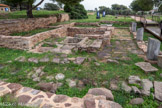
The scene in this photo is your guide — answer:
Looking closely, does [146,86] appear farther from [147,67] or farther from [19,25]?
[19,25]

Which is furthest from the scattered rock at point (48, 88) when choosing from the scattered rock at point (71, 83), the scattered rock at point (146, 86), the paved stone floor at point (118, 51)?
the paved stone floor at point (118, 51)

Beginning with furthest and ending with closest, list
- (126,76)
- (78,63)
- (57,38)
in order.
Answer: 1. (57,38)
2. (78,63)
3. (126,76)

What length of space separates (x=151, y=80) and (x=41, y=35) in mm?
6415

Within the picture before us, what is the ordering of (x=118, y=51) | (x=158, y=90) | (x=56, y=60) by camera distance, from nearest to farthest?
(x=158, y=90) < (x=56, y=60) < (x=118, y=51)

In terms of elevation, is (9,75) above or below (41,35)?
below

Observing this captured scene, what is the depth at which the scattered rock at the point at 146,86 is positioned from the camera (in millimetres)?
3264

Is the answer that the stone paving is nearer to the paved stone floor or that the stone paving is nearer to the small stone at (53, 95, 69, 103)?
the small stone at (53, 95, 69, 103)

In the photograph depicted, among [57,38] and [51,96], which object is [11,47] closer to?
[57,38]

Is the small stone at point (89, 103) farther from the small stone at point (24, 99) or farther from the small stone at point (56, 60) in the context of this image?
the small stone at point (56, 60)

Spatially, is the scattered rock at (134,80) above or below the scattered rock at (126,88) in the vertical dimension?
above

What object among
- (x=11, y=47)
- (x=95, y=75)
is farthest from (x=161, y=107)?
(x=11, y=47)

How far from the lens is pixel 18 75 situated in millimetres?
4277

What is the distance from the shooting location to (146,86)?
3.50 meters

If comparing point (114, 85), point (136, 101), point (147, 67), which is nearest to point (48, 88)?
point (114, 85)
